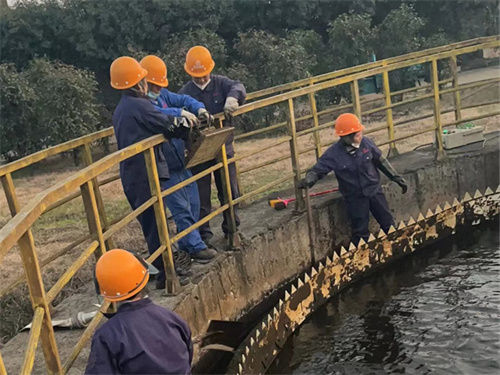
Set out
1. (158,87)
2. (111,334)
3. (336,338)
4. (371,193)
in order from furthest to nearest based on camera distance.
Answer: (371,193), (336,338), (158,87), (111,334)

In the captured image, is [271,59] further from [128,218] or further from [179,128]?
[128,218]

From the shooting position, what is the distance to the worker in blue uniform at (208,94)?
216 inches

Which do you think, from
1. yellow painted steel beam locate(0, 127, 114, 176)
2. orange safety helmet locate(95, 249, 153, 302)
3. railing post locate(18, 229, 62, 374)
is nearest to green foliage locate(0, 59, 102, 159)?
yellow painted steel beam locate(0, 127, 114, 176)

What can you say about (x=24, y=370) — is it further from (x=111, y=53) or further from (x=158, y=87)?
(x=111, y=53)

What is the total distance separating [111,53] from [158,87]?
1763 cm

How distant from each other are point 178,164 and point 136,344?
2429 mm

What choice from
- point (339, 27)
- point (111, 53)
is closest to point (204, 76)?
point (339, 27)

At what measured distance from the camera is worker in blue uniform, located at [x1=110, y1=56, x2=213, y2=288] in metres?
4.24

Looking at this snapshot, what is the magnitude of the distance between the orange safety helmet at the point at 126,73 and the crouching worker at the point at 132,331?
1.76m

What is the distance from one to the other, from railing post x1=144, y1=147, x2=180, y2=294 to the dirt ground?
1.18 m

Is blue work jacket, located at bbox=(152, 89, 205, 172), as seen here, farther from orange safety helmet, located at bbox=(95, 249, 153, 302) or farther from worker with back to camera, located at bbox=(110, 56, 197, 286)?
orange safety helmet, located at bbox=(95, 249, 153, 302)

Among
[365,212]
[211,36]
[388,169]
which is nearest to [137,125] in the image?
[365,212]

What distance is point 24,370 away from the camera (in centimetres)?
271

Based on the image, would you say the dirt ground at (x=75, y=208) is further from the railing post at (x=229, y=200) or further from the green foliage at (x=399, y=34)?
the green foliage at (x=399, y=34)
